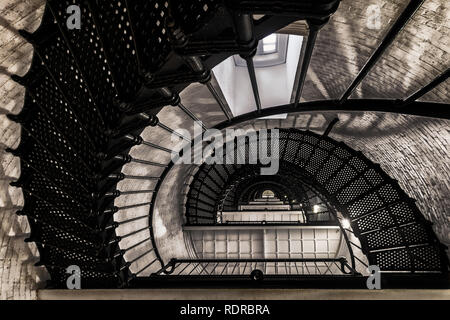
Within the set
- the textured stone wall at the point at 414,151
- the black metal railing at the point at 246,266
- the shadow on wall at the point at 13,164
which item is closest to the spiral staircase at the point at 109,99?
the shadow on wall at the point at 13,164

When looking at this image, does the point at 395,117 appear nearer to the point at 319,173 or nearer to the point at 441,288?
the point at 441,288

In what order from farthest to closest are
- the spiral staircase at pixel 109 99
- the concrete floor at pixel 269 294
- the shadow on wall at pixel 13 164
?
1. the concrete floor at pixel 269 294
2. the shadow on wall at pixel 13 164
3. the spiral staircase at pixel 109 99

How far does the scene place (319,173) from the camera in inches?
268

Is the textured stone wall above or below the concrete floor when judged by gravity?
above

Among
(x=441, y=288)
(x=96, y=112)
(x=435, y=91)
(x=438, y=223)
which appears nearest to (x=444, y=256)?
(x=438, y=223)

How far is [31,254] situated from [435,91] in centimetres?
491

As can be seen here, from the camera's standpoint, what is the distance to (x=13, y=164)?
9.31ft

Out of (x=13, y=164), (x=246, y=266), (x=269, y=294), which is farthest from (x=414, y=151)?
(x=246, y=266)

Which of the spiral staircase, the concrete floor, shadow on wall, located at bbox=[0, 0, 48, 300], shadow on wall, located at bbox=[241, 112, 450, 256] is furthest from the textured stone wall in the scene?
shadow on wall, located at bbox=[0, 0, 48, 300]

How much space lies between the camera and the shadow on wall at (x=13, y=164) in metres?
2.08

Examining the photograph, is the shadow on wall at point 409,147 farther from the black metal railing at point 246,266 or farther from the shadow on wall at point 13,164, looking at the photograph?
the shadow on wall at point 13,164

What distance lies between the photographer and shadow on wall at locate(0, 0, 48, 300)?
6.84 ft

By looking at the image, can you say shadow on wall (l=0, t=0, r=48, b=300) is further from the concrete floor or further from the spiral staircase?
the concrete floor

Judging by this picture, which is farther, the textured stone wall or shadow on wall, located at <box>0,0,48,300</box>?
the textured stone wall
